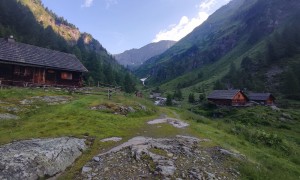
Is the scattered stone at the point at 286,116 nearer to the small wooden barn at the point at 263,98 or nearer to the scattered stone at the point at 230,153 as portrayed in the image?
the small wooden barn at the point at 263,98

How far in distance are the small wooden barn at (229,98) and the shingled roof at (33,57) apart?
6108 cm

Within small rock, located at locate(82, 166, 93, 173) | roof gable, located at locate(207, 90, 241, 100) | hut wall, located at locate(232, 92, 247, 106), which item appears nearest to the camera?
small rock, located at locate(82, 166, 93, 173)

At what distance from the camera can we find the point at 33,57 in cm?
4716

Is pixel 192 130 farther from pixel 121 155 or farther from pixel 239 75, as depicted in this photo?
pixel 239 75

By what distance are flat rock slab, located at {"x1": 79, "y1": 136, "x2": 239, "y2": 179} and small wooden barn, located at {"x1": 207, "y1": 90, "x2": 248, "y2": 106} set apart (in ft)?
264

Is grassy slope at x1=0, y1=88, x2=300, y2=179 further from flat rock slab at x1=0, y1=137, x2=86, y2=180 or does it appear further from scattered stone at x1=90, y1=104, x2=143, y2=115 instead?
scattered stone at x1=90, y1=104, x2=143, y2=115

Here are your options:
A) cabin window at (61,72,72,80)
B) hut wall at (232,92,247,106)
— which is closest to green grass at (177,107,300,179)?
cabin window at (61,72,72,80)

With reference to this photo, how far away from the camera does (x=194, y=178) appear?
13797mm

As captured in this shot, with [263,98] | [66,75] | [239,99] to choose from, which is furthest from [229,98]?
[66,75]

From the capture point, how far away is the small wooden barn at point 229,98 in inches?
3755

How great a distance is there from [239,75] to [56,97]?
401ft

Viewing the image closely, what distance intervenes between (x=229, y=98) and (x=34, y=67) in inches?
2761

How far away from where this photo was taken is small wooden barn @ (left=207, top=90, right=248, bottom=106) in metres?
95.4

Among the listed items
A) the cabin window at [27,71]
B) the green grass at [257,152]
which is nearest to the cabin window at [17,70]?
the cabin window at [27,71]
